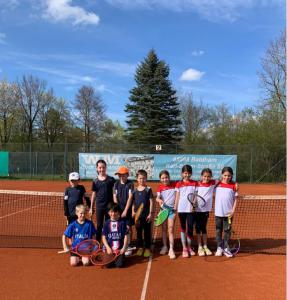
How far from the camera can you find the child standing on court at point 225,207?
6.76 metres

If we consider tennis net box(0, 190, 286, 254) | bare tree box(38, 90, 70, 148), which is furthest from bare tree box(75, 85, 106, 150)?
tennis net box(0, 190, 286, 254)

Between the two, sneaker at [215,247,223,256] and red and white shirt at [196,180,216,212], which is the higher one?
red and white shirt at [196,180,216,212]

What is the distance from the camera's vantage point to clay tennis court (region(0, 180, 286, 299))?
501 cm

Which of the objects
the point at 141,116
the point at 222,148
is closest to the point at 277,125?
the point at 222,148

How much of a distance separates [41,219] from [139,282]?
5889 millimetres

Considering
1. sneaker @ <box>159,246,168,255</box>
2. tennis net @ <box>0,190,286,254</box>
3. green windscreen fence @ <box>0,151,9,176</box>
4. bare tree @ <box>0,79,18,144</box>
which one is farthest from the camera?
bare tree @ <box>0,79,18,144</box>

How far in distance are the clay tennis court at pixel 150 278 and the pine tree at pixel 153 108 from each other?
1352 inches

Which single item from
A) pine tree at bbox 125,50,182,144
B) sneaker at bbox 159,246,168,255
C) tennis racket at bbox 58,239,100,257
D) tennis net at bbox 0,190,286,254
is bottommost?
tennis net at bbox 0,190,286,254

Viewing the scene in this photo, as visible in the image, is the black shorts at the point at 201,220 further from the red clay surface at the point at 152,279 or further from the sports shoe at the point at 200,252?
the red clay surface at the point at 152,279

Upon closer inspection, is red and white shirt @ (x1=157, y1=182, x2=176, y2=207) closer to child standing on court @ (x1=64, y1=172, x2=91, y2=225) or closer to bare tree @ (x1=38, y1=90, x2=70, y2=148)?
child standing on court @ (x1=64, y1=172, x2=91, y2=225)

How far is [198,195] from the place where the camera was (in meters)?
6.84

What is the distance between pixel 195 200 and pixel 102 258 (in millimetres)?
1831

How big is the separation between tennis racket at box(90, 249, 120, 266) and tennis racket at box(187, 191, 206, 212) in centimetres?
151

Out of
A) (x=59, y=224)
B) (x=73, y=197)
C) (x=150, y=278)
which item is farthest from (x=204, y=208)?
(x=59, y=224)
